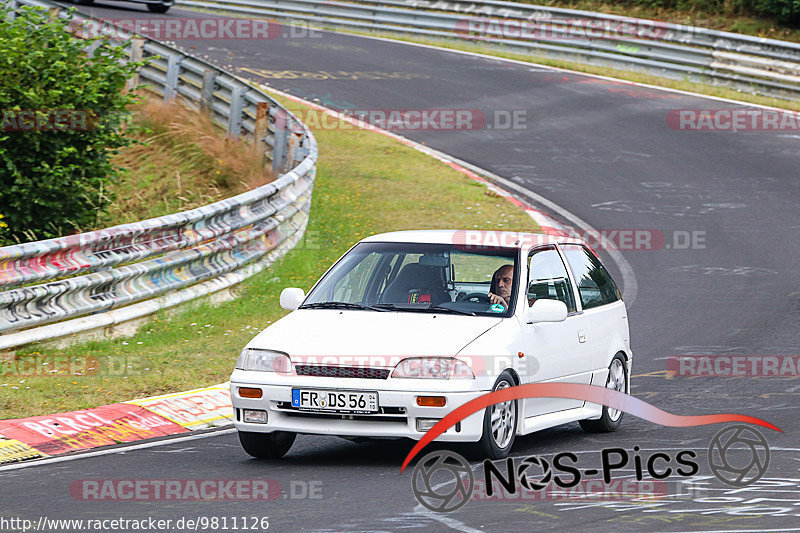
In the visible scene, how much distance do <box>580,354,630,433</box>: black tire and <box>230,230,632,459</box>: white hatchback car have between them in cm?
2

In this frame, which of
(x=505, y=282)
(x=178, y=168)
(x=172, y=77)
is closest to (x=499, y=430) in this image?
(x=505, y=282)

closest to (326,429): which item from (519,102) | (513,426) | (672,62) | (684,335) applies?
(513,426)

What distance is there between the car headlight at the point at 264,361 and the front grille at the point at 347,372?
7.1 inches

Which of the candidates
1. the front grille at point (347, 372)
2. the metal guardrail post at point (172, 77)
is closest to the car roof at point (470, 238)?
the front grille at point (347, 372)

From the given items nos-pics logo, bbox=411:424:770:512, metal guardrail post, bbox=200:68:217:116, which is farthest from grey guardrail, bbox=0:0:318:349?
nos-pics logo, bbox=411:424:770:512

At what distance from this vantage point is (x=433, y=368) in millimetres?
7535

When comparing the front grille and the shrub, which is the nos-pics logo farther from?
the shrub

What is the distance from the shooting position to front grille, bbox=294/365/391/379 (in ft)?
24.6

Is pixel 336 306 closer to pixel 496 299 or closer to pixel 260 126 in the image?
pixel 496 299

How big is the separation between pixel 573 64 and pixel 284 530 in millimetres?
25053

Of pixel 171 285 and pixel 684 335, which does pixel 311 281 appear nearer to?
pixel 171 285

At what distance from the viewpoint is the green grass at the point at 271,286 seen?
32.6 ft

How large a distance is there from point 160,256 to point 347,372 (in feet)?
18.6

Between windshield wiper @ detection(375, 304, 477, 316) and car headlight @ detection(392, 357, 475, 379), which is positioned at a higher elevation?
windshield wiper @ detection(375, 304, 477, 316)
